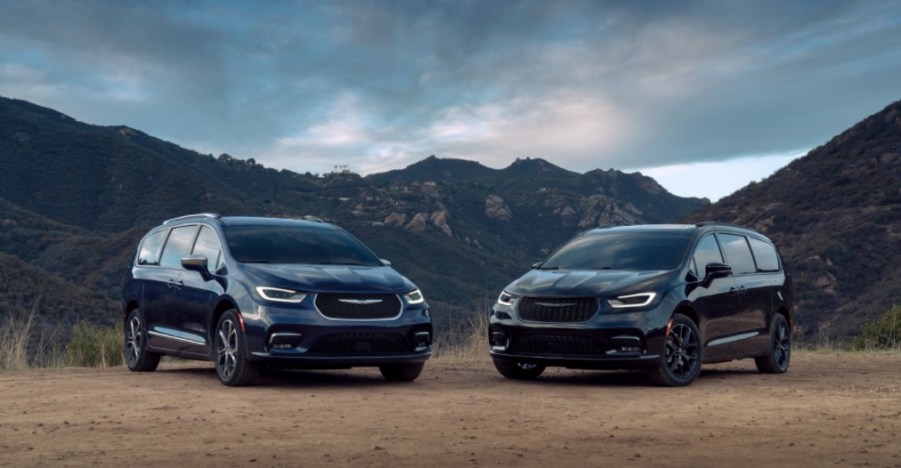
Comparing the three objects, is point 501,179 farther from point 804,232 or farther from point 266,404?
point 266,404

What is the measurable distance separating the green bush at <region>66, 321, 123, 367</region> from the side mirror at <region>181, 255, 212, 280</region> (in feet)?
19.0

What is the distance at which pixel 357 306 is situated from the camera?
39.9 feet

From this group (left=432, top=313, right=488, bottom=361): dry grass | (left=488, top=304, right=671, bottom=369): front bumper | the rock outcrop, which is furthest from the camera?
the rock outcrop

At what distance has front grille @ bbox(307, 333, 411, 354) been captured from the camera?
11.9 meters

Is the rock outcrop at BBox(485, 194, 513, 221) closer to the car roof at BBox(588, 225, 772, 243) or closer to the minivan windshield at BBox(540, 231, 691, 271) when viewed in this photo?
the car roof at BBox(588, 225, 772, 243)

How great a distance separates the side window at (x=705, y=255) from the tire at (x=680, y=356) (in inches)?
31.9

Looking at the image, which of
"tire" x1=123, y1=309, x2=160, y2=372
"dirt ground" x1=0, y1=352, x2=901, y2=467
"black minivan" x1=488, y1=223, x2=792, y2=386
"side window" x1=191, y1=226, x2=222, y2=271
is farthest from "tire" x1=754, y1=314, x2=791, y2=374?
"tire" x1=123, y1=309, x2=160, y2=372

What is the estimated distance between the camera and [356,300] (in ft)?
39.8

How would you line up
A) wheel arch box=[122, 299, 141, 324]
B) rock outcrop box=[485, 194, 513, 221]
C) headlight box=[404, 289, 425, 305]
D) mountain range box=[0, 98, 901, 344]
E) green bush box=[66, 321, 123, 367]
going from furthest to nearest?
rock outcrop box=[485, 194, 513, 221], mountain range box=[0, 98, 901, 344], green bush box=[66, 321, 123, 367], wheel arch box=[122, 299, 141, 324], headlight box=[404, 289, 425, 305]

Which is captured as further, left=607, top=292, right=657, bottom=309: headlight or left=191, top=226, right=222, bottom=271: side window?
left=191, top=226, right=222, bottom=271: side window

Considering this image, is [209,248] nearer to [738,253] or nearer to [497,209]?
[738,253]

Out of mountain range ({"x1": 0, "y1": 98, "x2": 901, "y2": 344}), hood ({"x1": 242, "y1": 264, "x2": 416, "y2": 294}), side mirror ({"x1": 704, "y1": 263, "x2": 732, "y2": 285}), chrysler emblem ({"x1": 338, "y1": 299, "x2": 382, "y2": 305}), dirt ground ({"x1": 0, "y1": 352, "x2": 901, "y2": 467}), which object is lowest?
dirt ground ({"x1": 0, "y1": 352, "x2": 901, "y2": 467})

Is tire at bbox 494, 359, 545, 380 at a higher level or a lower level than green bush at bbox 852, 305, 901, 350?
lower

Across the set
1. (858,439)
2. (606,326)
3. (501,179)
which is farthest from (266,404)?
(501,179)
